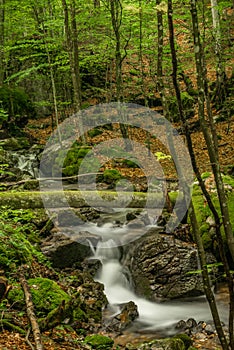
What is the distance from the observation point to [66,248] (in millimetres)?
7516

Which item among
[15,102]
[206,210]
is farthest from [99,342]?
[15,102]

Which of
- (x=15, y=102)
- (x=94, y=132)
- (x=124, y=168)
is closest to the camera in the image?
(x=124, y=168)

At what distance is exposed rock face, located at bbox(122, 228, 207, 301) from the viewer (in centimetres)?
704

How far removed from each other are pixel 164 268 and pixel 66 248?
201 centimetres

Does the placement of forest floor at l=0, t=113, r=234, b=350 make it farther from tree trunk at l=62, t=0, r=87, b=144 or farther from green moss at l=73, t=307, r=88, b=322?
tree trunk at l=62, t=0, r=87, b=144

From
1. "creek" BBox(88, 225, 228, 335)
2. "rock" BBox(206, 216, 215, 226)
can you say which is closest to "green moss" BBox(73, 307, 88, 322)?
"creek" BBox(88, 225, 228, 335)

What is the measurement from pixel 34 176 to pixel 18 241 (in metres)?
8.36

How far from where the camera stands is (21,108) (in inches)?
763

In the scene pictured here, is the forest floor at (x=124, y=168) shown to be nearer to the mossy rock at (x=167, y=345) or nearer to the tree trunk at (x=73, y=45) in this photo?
the mossy rock at (x=167, y=345)

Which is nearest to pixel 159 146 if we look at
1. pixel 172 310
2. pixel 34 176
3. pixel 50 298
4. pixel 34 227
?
pixel 34 176

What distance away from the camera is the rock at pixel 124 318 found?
5730 millimetres

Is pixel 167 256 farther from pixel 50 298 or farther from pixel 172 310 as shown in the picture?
pixel 50 298

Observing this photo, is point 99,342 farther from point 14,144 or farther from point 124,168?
point 14,144

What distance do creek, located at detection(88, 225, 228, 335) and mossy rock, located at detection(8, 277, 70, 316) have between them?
147 cm
